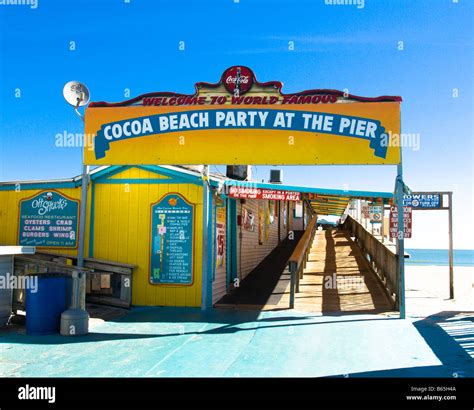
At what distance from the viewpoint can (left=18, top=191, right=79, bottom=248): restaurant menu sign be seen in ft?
40.8

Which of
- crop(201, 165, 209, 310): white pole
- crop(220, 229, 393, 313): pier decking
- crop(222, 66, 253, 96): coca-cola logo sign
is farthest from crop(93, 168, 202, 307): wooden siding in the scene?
crop(222, 66, 253, 96): coca-cola logo sign

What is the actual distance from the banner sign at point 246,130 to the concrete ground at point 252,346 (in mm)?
3607

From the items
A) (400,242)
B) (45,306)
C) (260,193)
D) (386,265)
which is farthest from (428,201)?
(45,306)

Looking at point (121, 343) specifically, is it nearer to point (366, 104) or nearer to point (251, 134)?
point (251, 134)

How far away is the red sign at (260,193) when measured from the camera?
12141 mm

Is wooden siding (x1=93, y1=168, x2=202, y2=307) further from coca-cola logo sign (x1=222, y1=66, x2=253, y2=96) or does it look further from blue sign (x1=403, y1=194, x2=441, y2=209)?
blue sign (x1=403, y1=194, x2=441, y2=209)

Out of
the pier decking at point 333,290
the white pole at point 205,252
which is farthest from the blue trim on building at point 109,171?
the pier decking at point 333,290

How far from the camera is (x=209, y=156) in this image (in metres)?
11.0

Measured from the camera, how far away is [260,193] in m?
12.3

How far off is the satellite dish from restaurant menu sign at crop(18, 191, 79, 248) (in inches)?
100

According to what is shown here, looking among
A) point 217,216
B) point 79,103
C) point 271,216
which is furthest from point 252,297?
point 271,216
